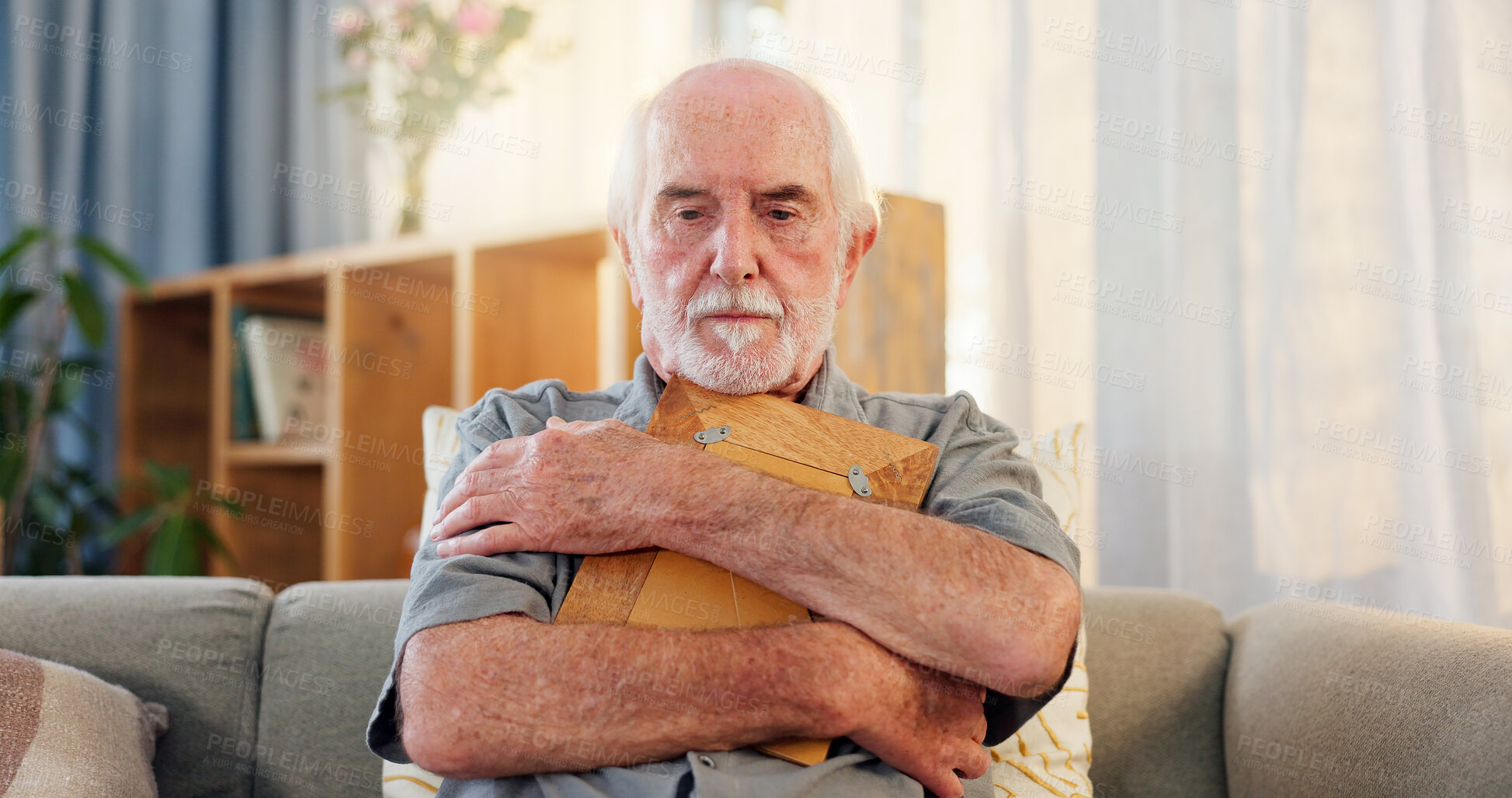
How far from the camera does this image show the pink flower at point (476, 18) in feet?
8.16

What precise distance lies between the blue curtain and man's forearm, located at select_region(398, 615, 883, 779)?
226cm

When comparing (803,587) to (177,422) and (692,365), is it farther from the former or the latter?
(177,422)

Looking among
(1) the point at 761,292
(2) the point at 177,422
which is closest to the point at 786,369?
(1) the point at 761,292

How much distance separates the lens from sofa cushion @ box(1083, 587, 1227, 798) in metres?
1.32

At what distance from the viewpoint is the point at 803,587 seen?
969 mm

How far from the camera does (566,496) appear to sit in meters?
1.03
